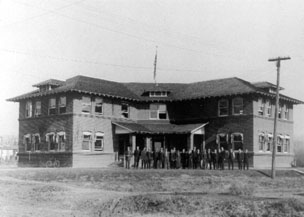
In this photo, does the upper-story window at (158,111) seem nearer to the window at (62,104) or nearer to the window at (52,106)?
the window at (62,104)

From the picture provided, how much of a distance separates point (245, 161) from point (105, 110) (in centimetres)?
1322

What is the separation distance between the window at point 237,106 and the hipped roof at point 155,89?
2.99ft

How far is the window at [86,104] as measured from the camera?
3869 cm

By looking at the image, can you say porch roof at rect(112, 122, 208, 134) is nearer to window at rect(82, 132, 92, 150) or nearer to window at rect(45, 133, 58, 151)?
window at rect(82, 132, 92, 150)

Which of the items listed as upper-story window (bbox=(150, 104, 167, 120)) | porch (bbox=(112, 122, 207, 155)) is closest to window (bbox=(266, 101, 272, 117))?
porch (bbox=(112, 122, 207, 155))

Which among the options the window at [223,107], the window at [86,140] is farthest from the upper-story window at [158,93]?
the window at [86,140]

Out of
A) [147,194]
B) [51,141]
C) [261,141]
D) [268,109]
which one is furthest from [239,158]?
[51,141]

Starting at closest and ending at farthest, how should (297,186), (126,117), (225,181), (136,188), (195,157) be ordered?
(136,188)
(225,181)
(297,186)
(195,157)
(126,117)

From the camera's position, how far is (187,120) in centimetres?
4328

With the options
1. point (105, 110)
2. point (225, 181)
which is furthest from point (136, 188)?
point (105, 110)

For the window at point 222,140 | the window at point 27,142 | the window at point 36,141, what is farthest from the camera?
the window at point 27,142

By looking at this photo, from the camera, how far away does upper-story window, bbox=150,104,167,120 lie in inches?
1730

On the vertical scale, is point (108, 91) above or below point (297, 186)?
above

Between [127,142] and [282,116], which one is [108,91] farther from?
[282,116]
